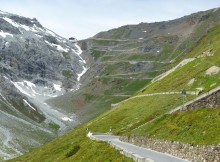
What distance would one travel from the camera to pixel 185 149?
38.6 m

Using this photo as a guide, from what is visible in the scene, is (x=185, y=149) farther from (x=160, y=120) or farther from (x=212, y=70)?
(x=212, y=70)

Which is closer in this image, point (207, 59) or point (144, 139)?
point (144, 139)

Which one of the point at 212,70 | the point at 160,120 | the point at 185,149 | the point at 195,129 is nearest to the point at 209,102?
the point at 160,120

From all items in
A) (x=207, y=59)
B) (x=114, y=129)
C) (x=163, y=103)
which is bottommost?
(x=114, y=129)

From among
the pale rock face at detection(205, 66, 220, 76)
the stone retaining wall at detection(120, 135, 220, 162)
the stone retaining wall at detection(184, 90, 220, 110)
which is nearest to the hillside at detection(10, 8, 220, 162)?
the pale rock face at detection(205, 66, 220, 76)

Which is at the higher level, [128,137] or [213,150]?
[213,150]

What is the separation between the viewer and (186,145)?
38562 mm

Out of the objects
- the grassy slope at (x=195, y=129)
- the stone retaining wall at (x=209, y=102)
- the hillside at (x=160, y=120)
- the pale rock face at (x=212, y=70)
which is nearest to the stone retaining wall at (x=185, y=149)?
the grassy slope at (x=195, y=129)

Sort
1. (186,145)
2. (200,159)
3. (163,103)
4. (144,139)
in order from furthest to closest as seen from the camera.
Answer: (163,103) → (144,139) → (186,145) → (200,159)

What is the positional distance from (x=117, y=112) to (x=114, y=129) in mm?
19282

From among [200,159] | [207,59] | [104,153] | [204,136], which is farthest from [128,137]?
[207,59]

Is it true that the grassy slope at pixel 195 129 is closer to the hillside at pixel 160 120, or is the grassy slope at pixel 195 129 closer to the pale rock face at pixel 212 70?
the hillside at pixel 160 120

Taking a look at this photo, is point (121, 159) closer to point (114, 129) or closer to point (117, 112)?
point (114, 129)

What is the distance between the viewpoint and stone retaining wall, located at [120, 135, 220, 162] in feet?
103
